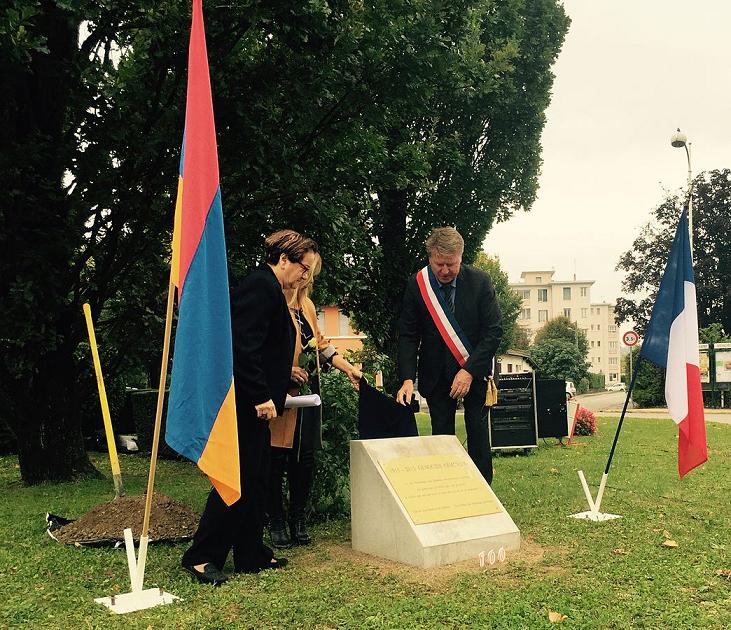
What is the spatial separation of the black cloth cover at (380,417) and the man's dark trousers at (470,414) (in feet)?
1.36

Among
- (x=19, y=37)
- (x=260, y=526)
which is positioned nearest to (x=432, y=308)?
(x=260, y=526)

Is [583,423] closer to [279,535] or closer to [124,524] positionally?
[279,535]

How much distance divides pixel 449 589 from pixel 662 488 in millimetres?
4501

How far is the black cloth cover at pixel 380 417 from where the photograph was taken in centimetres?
530

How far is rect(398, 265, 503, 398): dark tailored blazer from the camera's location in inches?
225

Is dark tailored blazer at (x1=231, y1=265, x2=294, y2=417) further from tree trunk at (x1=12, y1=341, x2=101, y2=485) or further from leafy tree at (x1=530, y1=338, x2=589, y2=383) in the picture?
leafy tree at (x1=530, y1=338, x2=589, y2=383)

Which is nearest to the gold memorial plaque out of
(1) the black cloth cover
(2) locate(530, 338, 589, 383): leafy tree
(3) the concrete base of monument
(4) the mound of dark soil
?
(3) the concrete base of monument

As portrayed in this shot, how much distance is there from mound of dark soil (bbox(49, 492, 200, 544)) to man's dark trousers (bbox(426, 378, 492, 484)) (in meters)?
1.99

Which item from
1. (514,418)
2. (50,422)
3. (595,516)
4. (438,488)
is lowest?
(595,516)

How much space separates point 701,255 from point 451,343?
3892 cm

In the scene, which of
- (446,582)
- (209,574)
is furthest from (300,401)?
(446,582)

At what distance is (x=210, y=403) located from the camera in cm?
387

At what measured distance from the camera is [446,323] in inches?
222

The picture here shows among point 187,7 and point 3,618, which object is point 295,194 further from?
point 3,618
